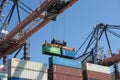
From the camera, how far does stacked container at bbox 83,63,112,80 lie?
5325cm

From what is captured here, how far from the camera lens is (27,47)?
194ft

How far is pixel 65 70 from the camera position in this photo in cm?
5012

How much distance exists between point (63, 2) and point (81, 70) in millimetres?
13684

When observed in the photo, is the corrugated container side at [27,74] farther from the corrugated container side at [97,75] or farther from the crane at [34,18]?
the corrugated container side at [97,75]

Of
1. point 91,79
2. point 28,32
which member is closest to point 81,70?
point 91,79

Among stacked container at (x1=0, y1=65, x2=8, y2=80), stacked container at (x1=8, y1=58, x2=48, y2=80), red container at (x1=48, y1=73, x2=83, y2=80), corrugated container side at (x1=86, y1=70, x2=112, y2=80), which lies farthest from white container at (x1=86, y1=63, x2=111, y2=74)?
stacked container at (x1=0, y1=65, x2=8, y2=80)

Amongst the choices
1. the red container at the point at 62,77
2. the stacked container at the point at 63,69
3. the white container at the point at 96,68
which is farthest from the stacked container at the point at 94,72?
the red container at the point at 62,77

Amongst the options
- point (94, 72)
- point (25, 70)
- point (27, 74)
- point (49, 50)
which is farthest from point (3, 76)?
point (94, 72)

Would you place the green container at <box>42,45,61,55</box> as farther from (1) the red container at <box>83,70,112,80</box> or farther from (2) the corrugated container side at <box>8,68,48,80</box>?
(2) the corrugated container side at <box>8,68,48,80</box>

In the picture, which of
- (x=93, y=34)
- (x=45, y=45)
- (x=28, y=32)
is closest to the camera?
(x=28, y=32)

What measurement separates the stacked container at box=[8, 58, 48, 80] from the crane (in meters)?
5.68

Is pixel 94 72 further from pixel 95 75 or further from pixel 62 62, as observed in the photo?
pixel 62 62

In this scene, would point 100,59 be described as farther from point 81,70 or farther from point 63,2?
point 63,2

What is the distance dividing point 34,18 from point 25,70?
24.8 ft
